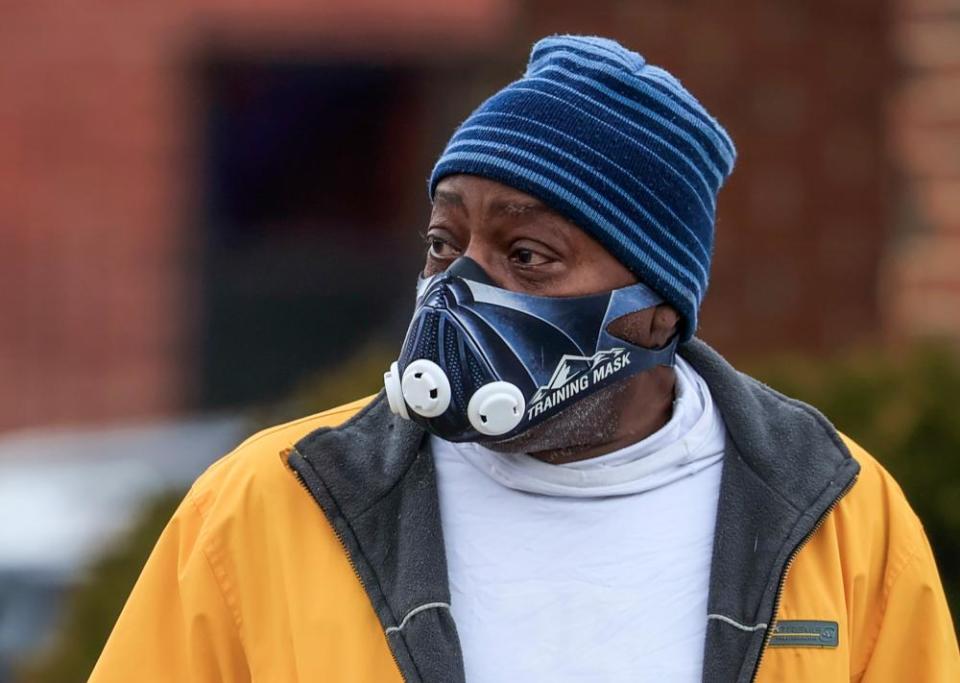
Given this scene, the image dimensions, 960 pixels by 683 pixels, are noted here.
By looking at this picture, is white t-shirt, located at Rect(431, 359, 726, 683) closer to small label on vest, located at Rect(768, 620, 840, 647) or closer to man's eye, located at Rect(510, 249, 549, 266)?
small label on vest, located at Rect(768, 620, 840, 647)

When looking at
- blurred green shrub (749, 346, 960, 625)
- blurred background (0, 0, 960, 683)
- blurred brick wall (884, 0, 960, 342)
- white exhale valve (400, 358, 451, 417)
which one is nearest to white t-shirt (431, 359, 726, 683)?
white exhale valve (400, 358, 451, 417)

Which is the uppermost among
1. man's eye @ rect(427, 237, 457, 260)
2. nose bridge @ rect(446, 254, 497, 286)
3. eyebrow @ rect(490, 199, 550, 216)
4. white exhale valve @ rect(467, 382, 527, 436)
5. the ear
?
eyebrow @ rect(490, 199, 550, 216)

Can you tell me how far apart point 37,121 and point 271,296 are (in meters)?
1.85

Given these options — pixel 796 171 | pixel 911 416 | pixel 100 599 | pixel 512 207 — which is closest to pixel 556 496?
pixel 512 207

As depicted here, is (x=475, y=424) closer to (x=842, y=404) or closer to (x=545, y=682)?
(x=545, y=682)

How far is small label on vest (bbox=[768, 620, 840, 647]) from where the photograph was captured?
270cm

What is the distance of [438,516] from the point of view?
9.05 feet

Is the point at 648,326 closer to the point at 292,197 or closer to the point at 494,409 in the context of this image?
the point at 494,409

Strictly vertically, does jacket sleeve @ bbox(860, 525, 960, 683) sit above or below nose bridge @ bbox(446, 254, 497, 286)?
below

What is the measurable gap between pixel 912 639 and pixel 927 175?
9.78 feet

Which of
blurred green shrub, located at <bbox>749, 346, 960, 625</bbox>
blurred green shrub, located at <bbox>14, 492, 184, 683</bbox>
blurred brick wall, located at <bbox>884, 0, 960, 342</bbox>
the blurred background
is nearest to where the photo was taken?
blurred green shrub, located at <bbox>749, 346, 960, 625</bbox>

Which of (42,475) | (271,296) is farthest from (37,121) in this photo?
(42,475)

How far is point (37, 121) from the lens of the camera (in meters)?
11.0

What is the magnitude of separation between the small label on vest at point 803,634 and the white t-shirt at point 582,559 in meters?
0.11
